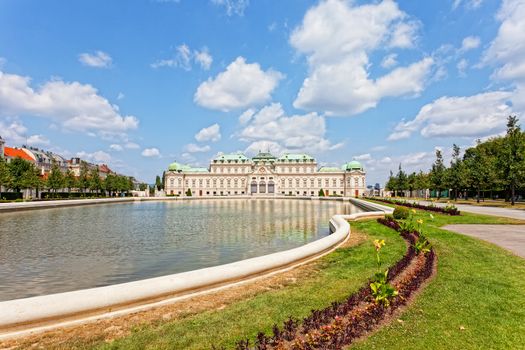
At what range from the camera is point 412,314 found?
642 cm

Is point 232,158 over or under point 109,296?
over

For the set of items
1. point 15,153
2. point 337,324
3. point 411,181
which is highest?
point 15,153

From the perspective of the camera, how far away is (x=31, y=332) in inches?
228

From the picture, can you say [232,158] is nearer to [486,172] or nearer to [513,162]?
[486,172]

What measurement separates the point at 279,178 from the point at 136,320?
13355 cm

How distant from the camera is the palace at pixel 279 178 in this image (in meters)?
138

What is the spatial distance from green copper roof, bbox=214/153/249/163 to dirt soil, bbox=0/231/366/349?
137 meters

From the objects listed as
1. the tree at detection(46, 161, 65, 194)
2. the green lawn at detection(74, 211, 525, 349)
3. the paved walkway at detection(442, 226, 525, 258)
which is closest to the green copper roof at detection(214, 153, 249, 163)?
the tree at detection(46, 161, 65, 194)

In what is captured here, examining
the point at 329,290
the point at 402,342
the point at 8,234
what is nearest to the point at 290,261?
the point at 329,290

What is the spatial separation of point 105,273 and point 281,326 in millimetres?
8529

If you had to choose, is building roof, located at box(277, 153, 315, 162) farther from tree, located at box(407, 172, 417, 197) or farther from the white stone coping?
the white stone coping

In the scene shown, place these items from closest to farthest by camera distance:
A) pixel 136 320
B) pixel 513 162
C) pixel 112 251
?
pixel 136 320 → pixel 112 251 → pixel 513 162

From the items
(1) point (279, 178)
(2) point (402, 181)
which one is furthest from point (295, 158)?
(2) point (402, 181)

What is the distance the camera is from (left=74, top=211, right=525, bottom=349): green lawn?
5.33 metres
